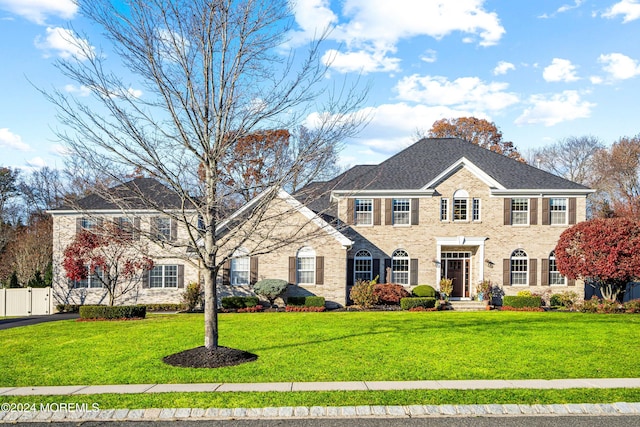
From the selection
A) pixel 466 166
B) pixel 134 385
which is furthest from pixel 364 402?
pixel 466 166

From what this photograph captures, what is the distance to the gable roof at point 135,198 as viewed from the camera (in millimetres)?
11438

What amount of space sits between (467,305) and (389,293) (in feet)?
13.5

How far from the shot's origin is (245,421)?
8039mm

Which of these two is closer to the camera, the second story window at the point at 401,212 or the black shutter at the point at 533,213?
the black shutter at the point at 533,213

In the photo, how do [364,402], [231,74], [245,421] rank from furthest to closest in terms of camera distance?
1. [231,74]
2. [364,402]
3. [245,421]

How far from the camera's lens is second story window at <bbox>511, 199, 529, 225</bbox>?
91.5ft

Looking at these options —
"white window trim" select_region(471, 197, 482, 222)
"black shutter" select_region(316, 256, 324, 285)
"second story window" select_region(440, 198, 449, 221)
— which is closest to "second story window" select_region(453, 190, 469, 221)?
"white window trim" select_region(471, 197, 482, 222)

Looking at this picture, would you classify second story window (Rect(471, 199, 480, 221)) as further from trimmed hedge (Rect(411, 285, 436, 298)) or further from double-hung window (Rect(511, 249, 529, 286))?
trimmed hedge (Rect(411, 285, 436, 298))

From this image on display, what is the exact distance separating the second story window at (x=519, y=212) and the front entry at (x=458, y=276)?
3513 mm

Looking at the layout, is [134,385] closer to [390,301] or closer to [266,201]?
[266,201]

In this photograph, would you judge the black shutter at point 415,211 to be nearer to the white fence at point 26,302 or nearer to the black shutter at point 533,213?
the black shutter at point 533,213

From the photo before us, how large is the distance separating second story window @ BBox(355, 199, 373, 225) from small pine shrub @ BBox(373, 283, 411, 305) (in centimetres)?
377

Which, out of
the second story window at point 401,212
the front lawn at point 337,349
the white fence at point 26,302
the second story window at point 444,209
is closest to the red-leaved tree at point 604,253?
the front lawn at point 337,349

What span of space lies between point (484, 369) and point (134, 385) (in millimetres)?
7068
